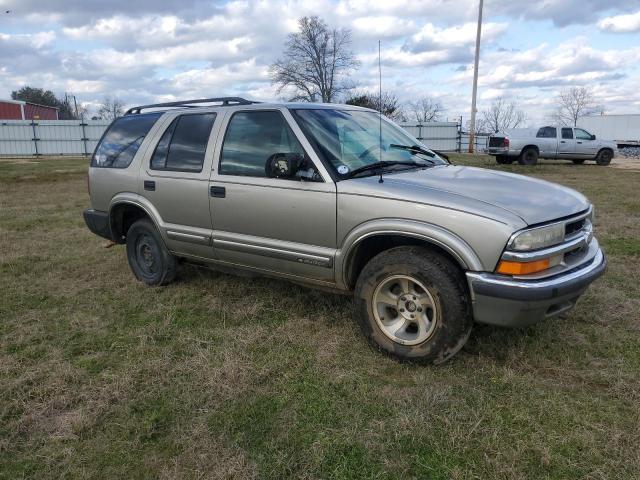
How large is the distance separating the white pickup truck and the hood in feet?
58.7

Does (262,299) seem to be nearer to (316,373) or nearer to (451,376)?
(316,373)

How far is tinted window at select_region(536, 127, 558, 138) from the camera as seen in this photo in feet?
68.4

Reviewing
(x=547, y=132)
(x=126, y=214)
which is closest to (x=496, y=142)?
(x=547, y=132)

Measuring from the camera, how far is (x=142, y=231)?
5.09 metres

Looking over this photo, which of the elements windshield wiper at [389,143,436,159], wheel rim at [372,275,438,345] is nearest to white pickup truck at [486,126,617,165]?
windshield wiper at [389,143,436,159]

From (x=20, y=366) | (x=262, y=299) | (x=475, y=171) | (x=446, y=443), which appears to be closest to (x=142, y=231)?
(x=262, y=299)

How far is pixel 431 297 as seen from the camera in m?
3.19

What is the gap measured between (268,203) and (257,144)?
54 cm

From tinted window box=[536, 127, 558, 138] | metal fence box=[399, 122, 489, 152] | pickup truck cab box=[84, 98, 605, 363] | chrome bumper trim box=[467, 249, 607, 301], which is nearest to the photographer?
chrome bumper trim box=[467, 249, 607, 301]

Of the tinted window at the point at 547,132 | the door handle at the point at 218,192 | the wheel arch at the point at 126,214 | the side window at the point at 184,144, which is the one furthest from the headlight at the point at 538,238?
the tinted window at the point at 547,132

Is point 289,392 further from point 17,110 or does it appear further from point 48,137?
point 17,110

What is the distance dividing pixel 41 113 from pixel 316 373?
6081 cm

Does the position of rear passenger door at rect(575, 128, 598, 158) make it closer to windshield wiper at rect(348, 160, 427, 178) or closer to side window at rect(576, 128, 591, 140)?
side window at rect(576, 128, 591, 140)

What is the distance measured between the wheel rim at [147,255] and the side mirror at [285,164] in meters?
1.99
